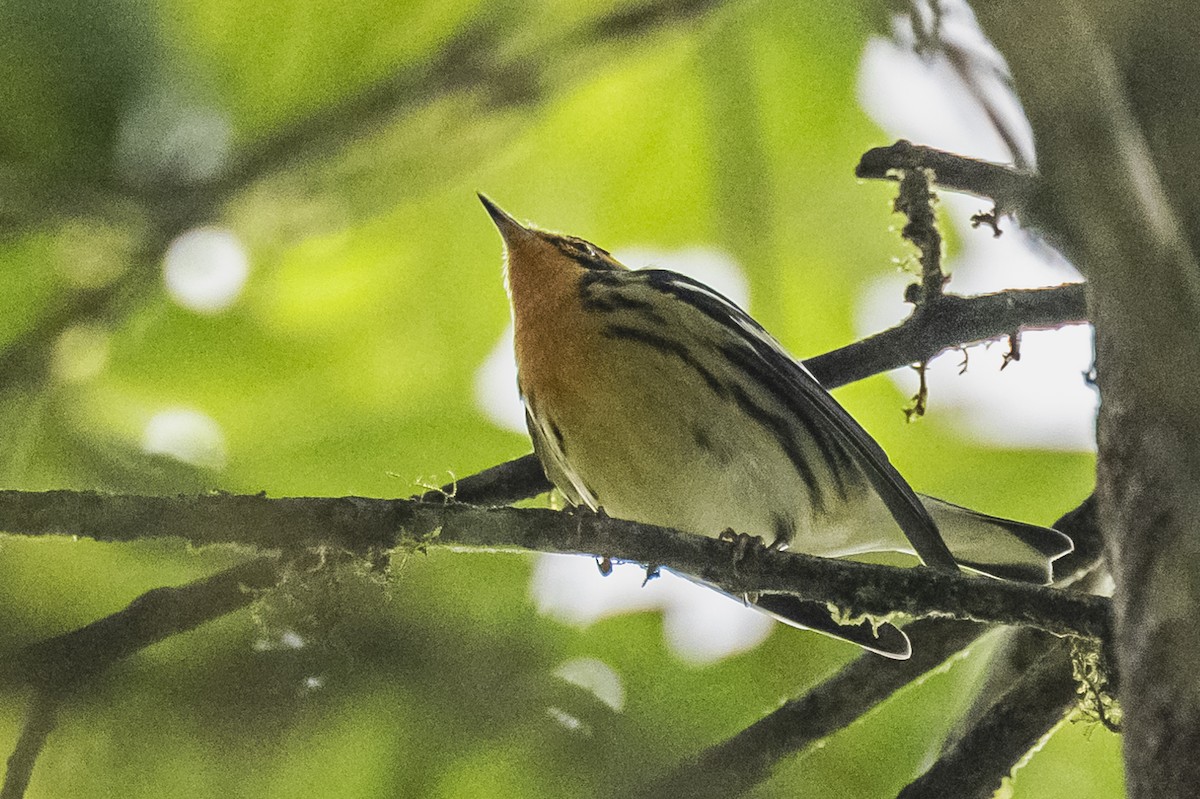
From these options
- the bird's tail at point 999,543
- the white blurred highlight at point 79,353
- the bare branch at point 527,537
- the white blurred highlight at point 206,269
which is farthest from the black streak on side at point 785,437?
the white blurred highlight at point 79,353

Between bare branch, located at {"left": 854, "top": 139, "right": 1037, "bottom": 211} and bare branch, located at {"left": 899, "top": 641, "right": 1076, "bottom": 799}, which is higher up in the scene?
bare branch, located at {"left": 854, "top": 139, "right": 1037, "bottom": 211}

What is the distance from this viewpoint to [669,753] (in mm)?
3328

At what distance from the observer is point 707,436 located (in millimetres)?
3846

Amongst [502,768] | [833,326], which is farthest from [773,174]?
[502,768]

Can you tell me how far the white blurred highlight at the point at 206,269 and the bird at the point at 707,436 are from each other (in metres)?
0.82

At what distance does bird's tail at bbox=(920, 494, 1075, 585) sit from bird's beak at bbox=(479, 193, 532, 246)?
1.55 meters

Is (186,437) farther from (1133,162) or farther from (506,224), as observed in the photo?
(1133,162)

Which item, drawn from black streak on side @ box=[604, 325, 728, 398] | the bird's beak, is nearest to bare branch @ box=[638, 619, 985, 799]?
black streak on side @ box=[604, 325, 728, 398]

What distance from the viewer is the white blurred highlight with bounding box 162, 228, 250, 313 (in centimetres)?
356

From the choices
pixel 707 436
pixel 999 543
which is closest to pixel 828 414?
pixel 707 436

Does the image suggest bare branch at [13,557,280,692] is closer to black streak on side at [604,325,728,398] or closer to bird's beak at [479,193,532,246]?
black streak on side at [604,325,728,398]

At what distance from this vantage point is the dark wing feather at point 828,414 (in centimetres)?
353

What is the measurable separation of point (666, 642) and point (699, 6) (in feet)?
6.27

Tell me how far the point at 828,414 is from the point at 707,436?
37cm
